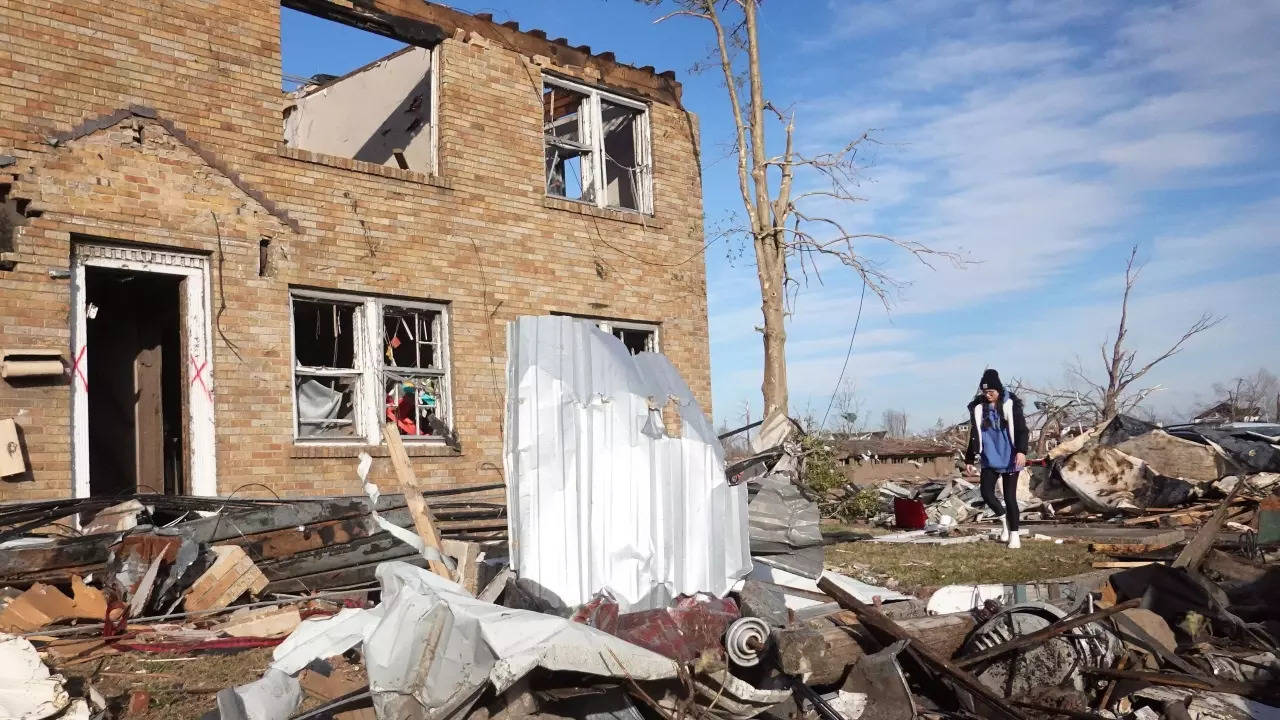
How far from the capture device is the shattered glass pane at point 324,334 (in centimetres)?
1097

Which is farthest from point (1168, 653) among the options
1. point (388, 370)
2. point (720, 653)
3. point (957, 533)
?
point (388, 370)

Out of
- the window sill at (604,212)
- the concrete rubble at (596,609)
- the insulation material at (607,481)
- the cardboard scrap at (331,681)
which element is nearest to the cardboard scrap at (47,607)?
the concrete rubble at (596,609)

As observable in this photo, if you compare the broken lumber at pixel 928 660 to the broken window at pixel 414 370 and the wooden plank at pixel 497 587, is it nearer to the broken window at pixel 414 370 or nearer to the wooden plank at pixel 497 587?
the wooden plank at pixel 497 587

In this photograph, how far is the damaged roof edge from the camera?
37.1 ft

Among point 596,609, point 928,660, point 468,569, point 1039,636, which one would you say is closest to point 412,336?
point 468,569

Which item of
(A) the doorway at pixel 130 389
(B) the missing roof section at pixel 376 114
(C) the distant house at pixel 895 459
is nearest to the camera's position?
(A) the doorway at pixel 130 389

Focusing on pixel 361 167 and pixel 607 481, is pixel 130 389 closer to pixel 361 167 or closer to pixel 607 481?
pixel 361 167

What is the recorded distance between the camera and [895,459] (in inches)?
792

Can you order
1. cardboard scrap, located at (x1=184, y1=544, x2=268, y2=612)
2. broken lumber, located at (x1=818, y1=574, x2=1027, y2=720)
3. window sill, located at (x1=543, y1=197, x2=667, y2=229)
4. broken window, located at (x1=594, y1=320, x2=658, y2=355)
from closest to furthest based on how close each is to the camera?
1. broken lumber, located at (x1=818, y1=574, x2=1027, y2=720)
2. cardboard scrap, located at (x1=184, y1=544, x2=268, y2=612)
3. window sill, located at (x1=543, y1=197, x2=667, y2=229)
4. broken window, located at (x1=594, y1=320, x2=658, y2=355)

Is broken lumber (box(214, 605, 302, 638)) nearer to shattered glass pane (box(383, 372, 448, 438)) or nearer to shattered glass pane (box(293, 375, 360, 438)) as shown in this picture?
shattered glass pane (box(293, 375, 360, 438))

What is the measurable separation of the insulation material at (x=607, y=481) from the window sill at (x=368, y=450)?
14.3 feet

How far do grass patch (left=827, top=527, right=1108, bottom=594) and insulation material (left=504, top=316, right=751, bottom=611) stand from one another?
2846mm

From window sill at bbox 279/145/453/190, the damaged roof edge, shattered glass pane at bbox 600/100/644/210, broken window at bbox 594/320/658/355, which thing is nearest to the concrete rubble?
window sill at bbox 279/145/453/190

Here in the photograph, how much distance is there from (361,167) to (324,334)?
1.82 m
